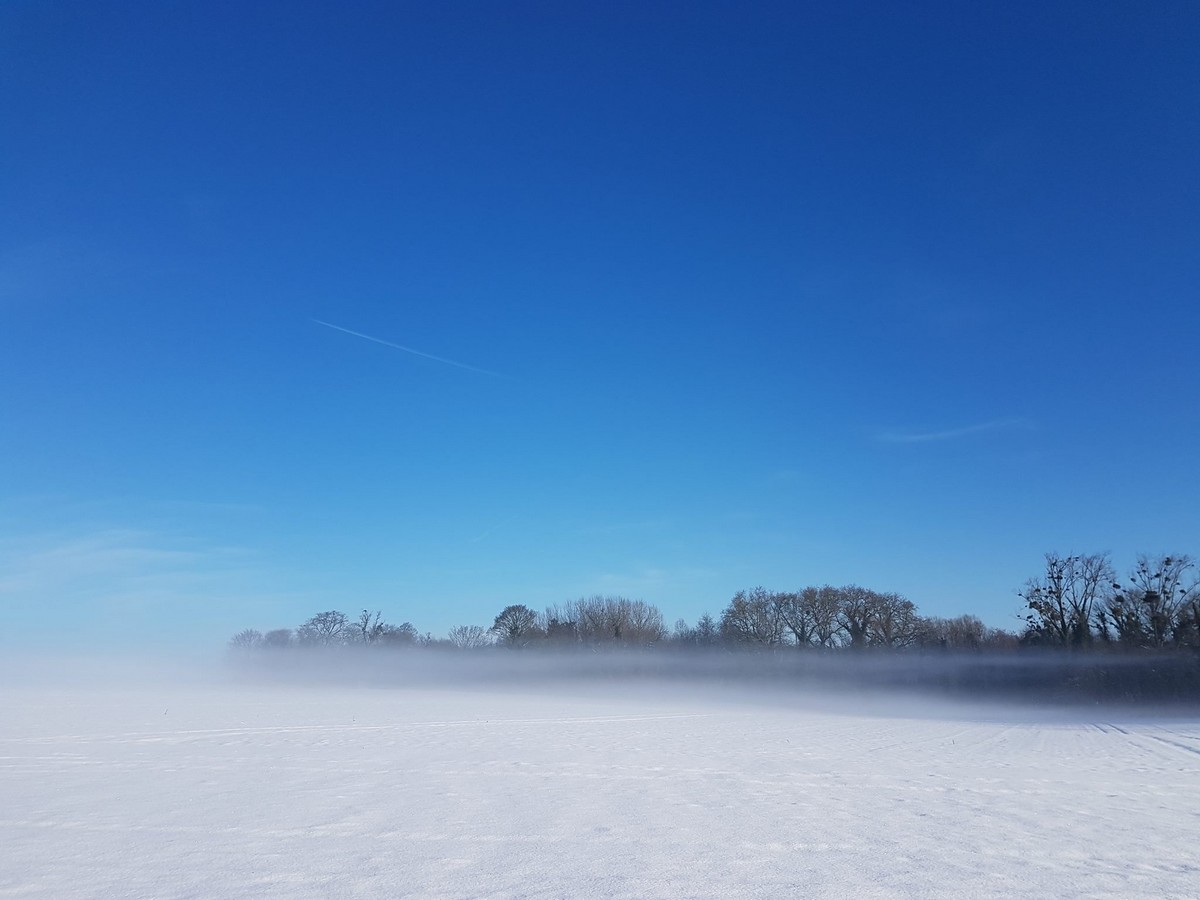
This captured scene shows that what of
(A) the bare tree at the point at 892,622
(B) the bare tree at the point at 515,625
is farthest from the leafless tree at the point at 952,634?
(B) the bare tree at the point at 515,625

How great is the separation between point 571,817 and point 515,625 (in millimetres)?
86133

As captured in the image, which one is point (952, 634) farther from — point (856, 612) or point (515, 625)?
point (515, 625)

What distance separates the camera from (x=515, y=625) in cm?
9256

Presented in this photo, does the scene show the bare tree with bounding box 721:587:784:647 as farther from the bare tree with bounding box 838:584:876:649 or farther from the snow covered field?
the snow covered field

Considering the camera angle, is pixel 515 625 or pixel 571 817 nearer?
pixel 571 817

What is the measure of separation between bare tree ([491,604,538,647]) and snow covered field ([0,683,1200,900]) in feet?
238

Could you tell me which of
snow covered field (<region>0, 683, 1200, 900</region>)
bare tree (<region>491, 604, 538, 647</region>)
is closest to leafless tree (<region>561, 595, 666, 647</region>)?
bare tree (<region>491, 604, 538, 647</region>)

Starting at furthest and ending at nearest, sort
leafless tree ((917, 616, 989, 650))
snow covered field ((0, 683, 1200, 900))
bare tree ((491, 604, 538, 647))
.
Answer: bare tree ((491, 604, 538, 647)), leafless tree ((917, 616, 989, 650)), snow covered field ((0, 683, 1200, 900))

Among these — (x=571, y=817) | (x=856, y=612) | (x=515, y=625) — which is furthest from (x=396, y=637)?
(x=571, y=817)

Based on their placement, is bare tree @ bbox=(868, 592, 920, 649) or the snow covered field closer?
the snow covered field

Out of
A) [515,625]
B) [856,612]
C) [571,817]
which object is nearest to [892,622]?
[856,612]

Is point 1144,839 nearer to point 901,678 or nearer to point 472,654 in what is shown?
point 901,678

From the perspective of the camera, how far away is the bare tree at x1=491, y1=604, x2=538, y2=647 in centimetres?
8979

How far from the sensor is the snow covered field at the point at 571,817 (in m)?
6.18
